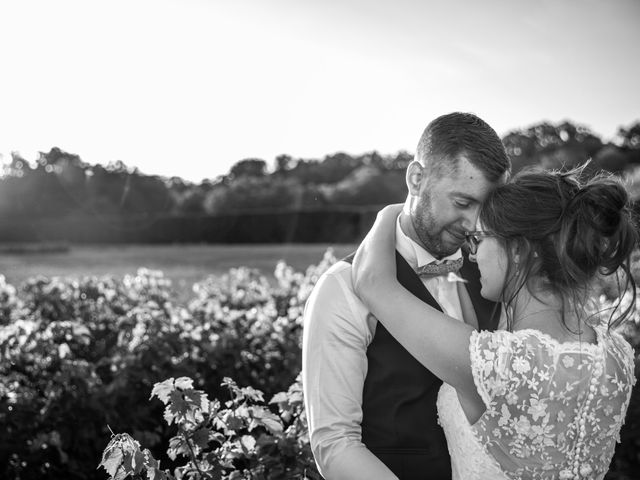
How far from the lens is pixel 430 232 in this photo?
261 cm

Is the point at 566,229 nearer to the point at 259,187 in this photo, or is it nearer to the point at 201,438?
the point at 201,438

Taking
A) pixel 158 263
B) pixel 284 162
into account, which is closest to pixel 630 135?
pixel 284 162

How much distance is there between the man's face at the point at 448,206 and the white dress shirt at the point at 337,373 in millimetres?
428

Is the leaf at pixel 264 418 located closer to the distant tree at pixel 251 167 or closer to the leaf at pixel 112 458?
the leaf at pixel 112 458

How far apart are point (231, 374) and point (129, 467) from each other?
7.59 feet

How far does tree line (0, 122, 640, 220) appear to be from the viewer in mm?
29312

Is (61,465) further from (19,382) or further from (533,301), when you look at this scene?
(533,301)

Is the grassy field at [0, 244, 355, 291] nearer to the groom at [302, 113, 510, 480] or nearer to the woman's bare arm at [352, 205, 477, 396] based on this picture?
the groom at [302, 113, 510, 480]

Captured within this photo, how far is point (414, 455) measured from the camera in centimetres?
225

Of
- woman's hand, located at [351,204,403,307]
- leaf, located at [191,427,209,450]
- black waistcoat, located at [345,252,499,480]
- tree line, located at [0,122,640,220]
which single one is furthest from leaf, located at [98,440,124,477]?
tree line, located at [0,122,640,220]

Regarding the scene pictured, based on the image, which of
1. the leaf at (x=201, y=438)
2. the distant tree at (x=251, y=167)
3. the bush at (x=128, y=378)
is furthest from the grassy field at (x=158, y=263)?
the distant tree at (x=251, y=167)

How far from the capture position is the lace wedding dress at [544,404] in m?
1.93

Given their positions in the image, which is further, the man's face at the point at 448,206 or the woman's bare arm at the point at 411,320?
the man's face at the point at 448,206

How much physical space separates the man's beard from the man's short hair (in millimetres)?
168
